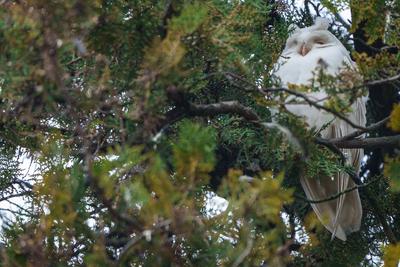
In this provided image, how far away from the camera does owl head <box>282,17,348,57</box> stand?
3.14 metres

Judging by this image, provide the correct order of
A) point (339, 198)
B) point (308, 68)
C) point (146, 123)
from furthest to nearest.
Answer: point (308, 68) → point (339, 198) → point (146, 123)

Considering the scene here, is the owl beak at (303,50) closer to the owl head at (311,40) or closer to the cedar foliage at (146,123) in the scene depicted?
the owl head at (311,40)

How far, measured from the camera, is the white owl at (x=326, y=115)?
2.99 meters

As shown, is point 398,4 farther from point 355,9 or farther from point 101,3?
point 101,3

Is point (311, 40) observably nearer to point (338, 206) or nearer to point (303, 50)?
point (303, 50)

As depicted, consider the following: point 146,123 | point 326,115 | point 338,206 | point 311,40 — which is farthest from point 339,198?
point 146,123

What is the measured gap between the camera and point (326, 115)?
304 centimetres

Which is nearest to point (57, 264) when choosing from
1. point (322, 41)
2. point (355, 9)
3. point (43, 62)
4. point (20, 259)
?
point (20, 259)

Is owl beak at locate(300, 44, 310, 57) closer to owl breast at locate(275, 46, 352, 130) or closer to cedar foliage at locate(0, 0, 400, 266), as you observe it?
owl breast at locate(275, 46, 352, 130)

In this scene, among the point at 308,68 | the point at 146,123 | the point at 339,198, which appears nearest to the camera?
the point at 146,123

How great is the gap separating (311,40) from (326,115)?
0.94 ft

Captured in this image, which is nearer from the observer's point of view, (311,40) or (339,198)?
(339,198)

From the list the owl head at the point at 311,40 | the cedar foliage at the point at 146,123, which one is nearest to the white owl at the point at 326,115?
the owl head at the point at 311,40

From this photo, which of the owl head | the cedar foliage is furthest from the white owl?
the cedar foliage
